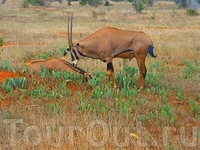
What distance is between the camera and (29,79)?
8180 mm

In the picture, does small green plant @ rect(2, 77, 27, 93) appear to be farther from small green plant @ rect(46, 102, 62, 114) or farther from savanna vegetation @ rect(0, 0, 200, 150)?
small green plant @ rect(46, 102, 62, 114)

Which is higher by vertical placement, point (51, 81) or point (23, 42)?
point (51, 81)

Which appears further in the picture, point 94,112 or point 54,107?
point 54,107

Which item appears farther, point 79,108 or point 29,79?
point 29,79

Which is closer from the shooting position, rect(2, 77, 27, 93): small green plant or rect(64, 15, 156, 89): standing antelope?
rect(2, 77, 27, 93): small green plant

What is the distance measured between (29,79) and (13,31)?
53.6 feet

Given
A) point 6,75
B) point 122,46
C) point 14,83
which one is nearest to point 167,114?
point 122,46

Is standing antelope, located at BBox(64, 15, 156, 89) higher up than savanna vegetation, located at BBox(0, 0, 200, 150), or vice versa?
standing antelope, located at BBox(64, 15, 156, 89)

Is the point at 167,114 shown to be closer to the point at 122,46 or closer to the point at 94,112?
the point at 94,112

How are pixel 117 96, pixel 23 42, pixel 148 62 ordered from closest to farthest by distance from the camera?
pixel 117 96, pixel 148 62, pixel 23 42

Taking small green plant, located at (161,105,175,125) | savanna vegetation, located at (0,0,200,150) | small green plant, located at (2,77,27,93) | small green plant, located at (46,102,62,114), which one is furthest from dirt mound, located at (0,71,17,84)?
small green plant, located at (161,105,175,125)

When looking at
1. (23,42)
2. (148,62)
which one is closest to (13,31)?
(23,42)

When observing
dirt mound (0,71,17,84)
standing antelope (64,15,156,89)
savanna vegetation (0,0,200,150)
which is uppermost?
standing antelope (64,15,156,89)

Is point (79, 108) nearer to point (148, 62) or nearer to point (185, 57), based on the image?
point (148, 62)
